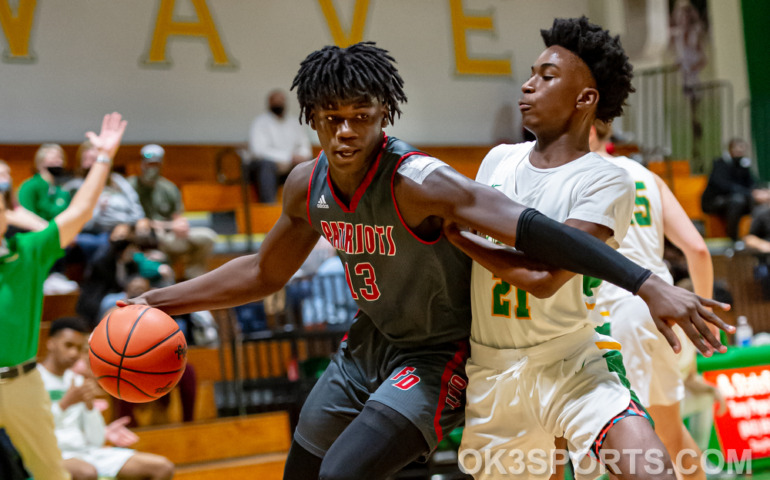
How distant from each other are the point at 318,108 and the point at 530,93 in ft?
A: 2.48

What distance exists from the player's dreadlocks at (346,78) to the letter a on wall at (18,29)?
8134mm

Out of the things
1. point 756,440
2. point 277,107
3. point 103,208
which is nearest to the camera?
point 756,440

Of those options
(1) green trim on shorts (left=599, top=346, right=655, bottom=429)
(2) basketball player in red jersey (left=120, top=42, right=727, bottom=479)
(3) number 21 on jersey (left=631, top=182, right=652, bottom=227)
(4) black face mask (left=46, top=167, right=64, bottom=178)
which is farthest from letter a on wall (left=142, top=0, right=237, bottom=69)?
(1) green trim on shorts (left=599, top=346, right=655, bottom=429)

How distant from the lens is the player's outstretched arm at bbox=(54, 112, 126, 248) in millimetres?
4617

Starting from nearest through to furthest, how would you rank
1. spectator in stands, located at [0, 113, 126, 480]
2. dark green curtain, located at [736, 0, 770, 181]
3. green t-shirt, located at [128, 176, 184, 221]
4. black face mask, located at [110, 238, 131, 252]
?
spectator in stands, located at [0, 113, 126, 480], black face mask, located at [110, 238, 131, 252], green t-shirt, located at [128, 176, 184, 221], dark green curtain, located at [736, 0, 770, 181]

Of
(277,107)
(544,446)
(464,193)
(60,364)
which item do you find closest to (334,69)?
(464,193)

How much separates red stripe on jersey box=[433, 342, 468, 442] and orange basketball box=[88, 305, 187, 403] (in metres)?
0.93

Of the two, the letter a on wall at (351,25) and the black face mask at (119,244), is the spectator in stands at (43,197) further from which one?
the letter a on wall at (351,25)

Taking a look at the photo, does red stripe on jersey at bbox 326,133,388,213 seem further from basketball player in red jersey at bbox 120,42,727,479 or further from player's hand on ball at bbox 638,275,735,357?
player's hand on ball at bbox 638,275,735,357

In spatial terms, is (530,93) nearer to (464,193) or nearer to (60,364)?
(464,193)

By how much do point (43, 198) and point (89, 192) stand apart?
3088 mm

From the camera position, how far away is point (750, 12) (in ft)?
48.0

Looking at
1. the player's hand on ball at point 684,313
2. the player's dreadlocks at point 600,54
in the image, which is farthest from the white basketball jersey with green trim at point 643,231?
the player's hand on ball at point 684,313

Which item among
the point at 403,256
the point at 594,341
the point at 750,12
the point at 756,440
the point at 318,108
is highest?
the point at 750,12
